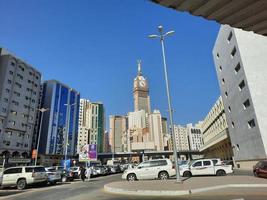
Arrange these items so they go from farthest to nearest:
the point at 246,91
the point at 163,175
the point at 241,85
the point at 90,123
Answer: the point at 90,123 < the point at 241,85 < the point at 246,91 < the point at 163,175

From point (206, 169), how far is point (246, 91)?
57.5 feet

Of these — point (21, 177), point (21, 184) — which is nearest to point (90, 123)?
point (21, 177)

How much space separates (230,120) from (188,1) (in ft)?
149

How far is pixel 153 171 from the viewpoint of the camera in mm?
20672

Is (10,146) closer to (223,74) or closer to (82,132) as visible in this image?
(223,74)

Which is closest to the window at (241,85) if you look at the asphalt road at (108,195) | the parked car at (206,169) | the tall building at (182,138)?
the parked car at (206,169)

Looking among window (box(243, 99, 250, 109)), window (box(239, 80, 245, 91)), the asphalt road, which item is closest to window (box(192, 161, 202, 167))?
the asphalt road

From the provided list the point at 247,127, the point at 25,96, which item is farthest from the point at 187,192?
the point at 25,96

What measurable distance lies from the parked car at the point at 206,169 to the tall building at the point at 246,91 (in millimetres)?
11571

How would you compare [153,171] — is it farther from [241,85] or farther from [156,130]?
[156,130]

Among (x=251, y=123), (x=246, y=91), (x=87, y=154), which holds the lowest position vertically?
(x=87, y=154)

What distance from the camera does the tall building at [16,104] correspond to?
61.4 meters

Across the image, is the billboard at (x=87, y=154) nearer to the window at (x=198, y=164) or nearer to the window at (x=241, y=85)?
the window at (x=198, y=164)

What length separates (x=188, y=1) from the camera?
3.68m
